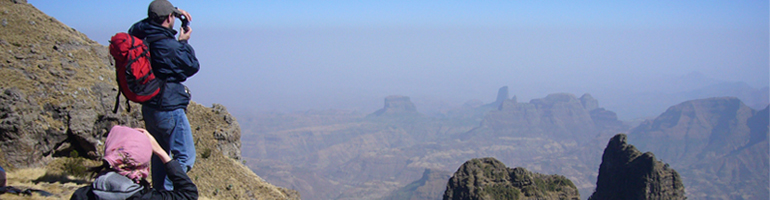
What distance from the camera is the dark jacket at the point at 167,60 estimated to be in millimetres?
7277

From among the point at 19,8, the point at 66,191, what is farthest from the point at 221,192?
the point at 19,8

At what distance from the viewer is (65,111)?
634 inches

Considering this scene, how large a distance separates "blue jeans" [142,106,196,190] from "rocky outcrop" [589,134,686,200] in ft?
212

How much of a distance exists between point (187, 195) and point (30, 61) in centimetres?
1758

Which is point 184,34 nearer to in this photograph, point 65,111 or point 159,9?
point 159,9

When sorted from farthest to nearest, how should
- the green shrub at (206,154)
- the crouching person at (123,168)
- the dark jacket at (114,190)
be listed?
the green shrub at (206,154) → the dark jacket at (114,190) → the crouching person at (123,168)

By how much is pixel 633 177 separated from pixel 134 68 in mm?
68695

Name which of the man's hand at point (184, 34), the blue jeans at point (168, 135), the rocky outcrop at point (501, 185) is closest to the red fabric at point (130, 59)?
the blue jeans at point (168, 135)

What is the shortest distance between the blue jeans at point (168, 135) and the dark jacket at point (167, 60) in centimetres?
15

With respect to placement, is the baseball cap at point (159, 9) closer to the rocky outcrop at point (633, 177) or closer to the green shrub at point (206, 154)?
the green shrub at point (206, 154)

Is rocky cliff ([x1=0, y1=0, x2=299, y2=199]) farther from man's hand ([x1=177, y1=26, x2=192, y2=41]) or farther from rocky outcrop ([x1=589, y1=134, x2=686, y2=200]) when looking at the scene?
rocky outcrop ([x1=589, y1=134, x2=686, y2=200])

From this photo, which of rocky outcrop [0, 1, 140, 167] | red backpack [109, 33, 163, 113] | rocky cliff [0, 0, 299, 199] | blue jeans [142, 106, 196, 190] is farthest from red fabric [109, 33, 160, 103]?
rocky outcrop [0, 1, 140, 167]

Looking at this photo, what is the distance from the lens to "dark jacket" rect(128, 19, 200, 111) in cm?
728

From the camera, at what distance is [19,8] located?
969 inches
